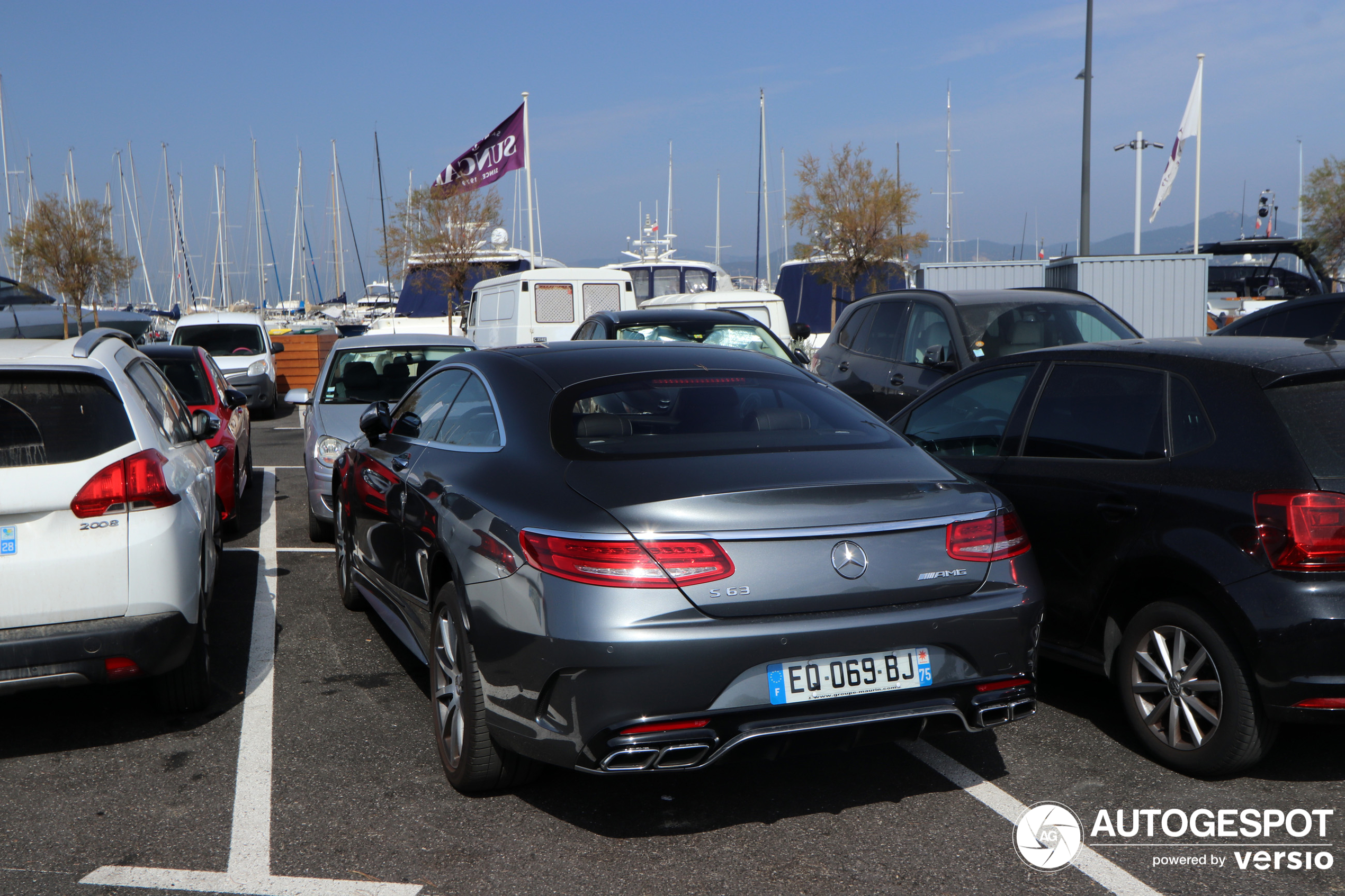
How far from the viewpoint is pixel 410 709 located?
4930mm

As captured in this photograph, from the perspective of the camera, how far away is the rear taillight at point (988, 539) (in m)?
3.59

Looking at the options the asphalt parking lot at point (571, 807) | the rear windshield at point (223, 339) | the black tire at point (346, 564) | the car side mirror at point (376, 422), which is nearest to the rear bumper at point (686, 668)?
the asphalt parking lot at point (571, 807)

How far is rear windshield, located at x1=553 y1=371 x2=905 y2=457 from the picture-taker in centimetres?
390

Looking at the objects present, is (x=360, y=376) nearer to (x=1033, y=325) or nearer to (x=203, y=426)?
(x=203, y=426)

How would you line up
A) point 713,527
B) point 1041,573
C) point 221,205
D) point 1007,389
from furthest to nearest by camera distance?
point 221,205 → point 1007,389 → point 1041,573 → point 713,527

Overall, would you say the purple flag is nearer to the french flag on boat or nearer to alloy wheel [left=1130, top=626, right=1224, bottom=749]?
the french flag on boat

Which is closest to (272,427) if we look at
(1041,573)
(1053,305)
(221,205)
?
(1053,305)

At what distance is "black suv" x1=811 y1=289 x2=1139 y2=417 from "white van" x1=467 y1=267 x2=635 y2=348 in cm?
851

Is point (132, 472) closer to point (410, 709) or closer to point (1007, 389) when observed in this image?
point (410, 709)

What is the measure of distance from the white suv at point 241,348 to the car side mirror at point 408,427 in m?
15.1

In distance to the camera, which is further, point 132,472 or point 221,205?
point 221,205

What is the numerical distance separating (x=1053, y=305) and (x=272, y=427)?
44.9 feet

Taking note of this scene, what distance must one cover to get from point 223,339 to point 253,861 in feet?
62.0

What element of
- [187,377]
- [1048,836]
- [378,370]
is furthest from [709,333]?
[1048,836]
